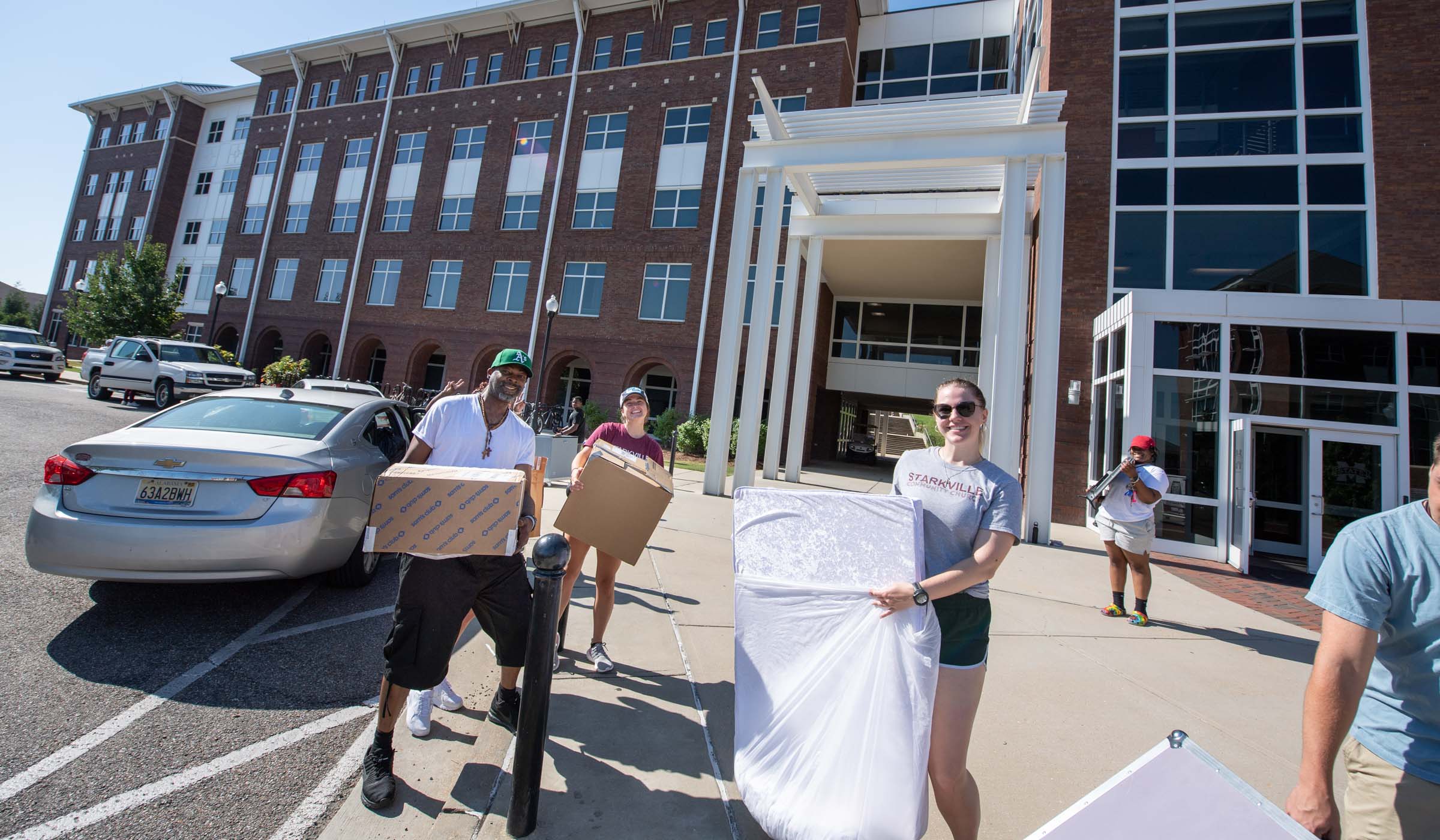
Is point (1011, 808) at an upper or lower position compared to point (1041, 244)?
lower

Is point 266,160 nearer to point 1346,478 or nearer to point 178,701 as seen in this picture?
Answer: point 178,701

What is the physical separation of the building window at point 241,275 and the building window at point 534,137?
15.6m

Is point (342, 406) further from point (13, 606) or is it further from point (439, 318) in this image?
point (439, 318)

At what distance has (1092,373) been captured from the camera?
467 inches

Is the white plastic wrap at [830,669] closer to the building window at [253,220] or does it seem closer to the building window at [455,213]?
the building window at [455,213]

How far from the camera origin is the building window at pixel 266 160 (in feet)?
98.4

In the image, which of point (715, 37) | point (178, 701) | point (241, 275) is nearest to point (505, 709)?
point (178, 701)

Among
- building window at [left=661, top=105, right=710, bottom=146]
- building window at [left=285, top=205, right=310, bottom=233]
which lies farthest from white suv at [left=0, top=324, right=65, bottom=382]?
building window at [left=661, top=105, right=710, bottom=146]

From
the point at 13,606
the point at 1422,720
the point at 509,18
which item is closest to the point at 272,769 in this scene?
the point at 13,606

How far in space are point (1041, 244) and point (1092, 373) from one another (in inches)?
147

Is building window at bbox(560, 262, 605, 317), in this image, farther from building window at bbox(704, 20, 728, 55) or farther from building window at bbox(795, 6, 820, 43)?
building window at bbox(795, 6, 820, 43)

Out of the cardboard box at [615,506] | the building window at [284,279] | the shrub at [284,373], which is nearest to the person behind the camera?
the cardboard box at [615,506]

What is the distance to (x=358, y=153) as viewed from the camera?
27766 millimetres

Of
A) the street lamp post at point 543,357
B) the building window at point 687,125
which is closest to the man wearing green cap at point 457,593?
the street lamp post at point 543,357
